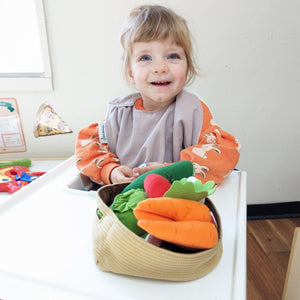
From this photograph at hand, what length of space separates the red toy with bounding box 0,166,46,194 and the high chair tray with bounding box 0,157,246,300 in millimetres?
235

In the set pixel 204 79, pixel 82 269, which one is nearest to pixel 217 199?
pixel 82 269

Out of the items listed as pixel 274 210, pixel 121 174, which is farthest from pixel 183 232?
pixel 274 210

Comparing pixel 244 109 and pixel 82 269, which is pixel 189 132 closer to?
pixel 82 269

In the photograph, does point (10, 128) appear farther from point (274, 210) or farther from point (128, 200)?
point (274, 210)

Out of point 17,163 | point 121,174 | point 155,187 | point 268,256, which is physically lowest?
point 268,256

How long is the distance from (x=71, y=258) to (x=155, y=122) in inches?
16.2

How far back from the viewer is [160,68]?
61 cm

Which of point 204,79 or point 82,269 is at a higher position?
point 204,79

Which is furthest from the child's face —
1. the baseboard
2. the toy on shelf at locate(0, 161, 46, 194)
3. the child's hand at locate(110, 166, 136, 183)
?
the baseboard

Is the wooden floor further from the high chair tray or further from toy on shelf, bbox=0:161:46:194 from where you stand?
toy on shelf, bbox=0:161:46:194

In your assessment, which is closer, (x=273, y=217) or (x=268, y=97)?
(x=268, y=97)

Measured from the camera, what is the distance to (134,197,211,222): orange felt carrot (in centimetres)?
31

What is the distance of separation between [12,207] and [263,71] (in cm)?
95

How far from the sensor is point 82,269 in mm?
350
